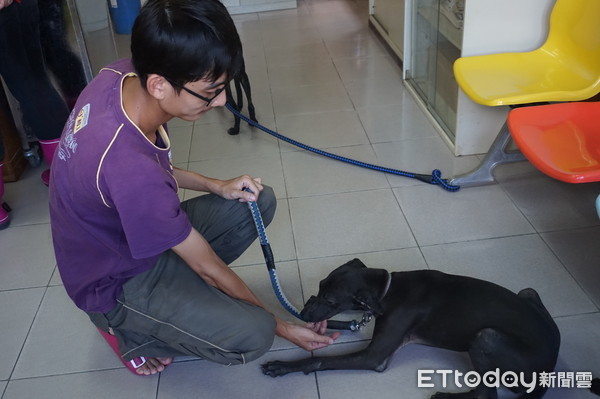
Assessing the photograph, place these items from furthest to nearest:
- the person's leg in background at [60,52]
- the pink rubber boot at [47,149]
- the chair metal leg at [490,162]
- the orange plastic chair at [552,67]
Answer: the pink rubber boot at [47,149] → the person's leg in background at [60,52] → the chair metal leg at [490,162] → the orange plastic chair at [552,67]

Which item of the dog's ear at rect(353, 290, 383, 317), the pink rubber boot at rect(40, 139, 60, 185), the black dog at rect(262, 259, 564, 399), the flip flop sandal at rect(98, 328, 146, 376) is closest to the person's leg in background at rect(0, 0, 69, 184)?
the pink rubber boot at rect(40, 139, 60, 185)

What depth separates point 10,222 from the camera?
2566 mm

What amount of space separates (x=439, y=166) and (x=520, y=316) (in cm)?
129

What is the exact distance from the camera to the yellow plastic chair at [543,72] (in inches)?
85.2

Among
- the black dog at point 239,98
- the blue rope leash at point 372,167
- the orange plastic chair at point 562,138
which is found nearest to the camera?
the orange plastic chair at point 562,138

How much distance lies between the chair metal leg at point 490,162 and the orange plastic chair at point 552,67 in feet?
0.69

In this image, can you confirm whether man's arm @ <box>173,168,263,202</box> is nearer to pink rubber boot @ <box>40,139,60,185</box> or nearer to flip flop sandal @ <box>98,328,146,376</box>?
flip flop sandal @ <box>98,328,146,376</box>

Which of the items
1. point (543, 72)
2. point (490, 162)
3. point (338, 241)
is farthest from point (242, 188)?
point (543, 72)

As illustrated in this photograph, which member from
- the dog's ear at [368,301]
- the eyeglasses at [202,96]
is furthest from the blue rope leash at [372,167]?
the eyeglasses at [202,96]

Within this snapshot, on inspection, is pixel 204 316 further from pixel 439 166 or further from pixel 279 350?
pixel 439 166

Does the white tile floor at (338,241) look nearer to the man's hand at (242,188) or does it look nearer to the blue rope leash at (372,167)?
the blue rope leash at (372,167)

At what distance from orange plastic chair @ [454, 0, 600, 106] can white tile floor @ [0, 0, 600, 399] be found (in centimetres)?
45

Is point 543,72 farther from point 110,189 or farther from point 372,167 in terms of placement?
point 110,189

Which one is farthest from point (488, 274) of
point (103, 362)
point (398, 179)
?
point (103, 362)
